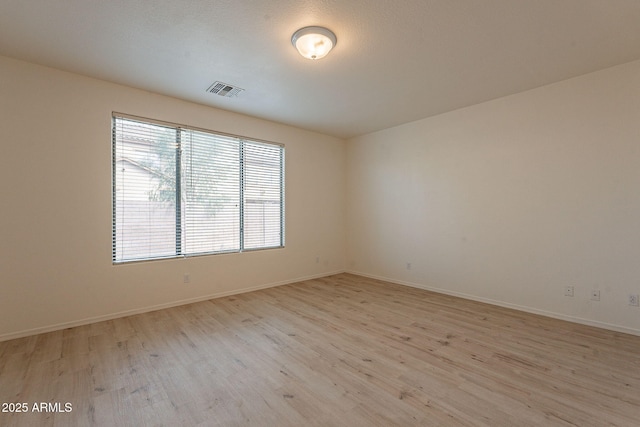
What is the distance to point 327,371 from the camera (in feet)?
7.15

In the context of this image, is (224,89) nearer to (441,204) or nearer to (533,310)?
(441,204)

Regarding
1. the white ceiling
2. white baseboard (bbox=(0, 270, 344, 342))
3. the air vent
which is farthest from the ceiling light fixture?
white baseboard (bbox=(0, 270, 344, 342))

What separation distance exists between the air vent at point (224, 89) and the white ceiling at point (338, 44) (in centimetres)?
10

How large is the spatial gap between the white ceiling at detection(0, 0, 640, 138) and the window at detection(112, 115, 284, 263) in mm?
658

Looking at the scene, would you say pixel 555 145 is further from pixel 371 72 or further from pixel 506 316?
pixel 371 72

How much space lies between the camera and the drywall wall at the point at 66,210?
2.76m

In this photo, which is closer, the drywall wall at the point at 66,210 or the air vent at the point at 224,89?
the drywall wall at the point at 66,210

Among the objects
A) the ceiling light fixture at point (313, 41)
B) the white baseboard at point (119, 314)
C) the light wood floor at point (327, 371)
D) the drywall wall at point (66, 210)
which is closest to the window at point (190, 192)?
the drywall wall at point (66, 210)

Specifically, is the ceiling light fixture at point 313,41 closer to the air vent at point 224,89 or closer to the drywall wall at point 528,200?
the air vent at point 224,89

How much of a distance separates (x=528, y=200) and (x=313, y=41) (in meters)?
3.21

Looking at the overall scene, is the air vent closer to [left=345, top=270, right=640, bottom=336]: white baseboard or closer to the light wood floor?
the light wood floor

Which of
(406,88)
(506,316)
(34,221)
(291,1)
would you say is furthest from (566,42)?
(34,221)

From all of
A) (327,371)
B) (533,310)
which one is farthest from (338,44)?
(533,310)

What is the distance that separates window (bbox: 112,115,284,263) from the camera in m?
3.40
